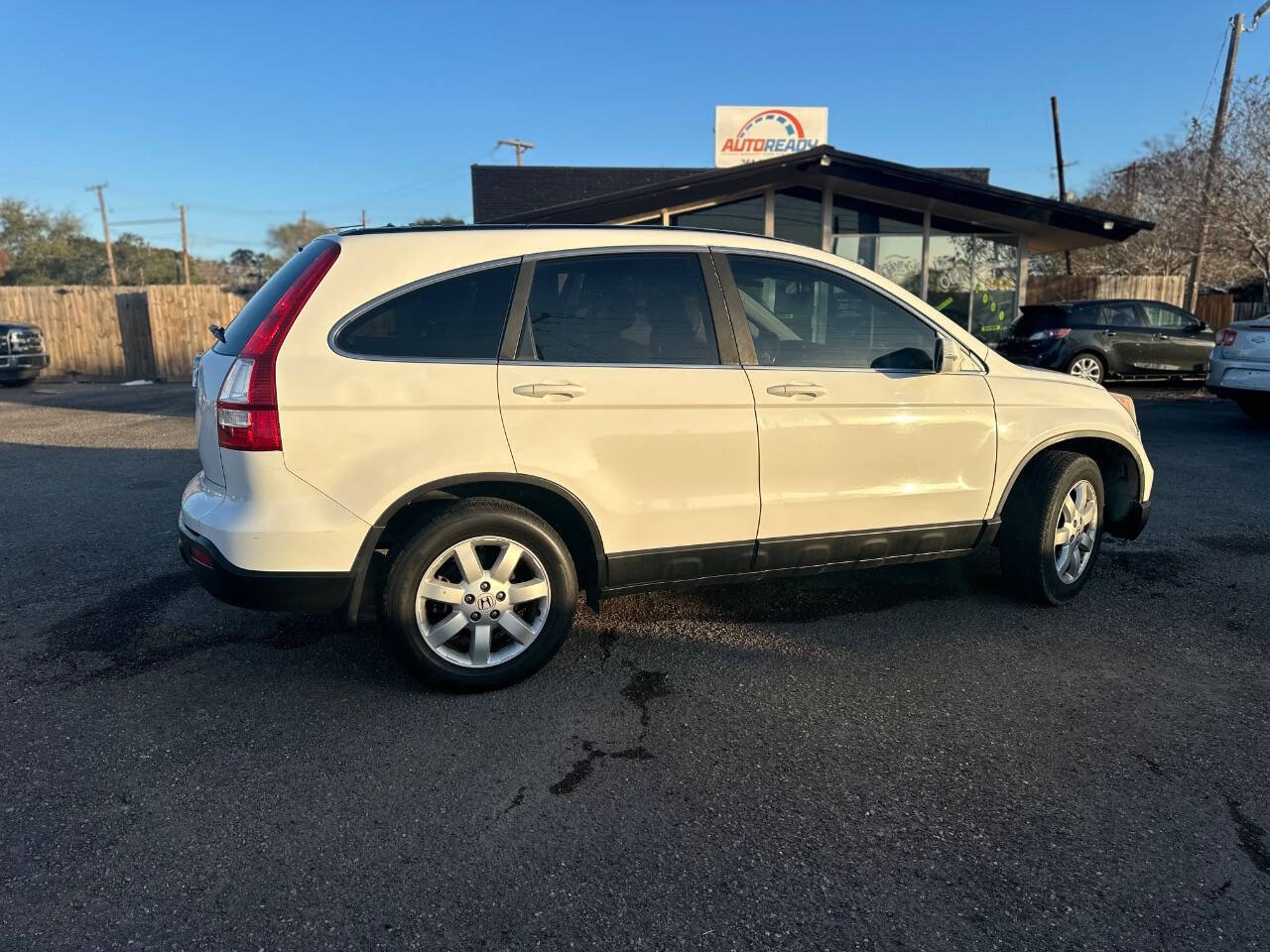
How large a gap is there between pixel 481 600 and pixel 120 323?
2003cm

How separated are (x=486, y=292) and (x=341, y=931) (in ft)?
7.45

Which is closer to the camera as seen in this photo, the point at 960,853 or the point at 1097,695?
the point at 960,853

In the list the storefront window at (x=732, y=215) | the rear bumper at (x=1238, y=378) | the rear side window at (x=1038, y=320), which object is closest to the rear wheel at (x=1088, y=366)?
the rear side window at (x=1038, y=320)

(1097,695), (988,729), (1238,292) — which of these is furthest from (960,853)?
(1238,292)

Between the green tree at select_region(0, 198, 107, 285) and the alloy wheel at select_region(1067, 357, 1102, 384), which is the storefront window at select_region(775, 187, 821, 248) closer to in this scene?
the alloy wheel at select_region(1067, 357, 1102, 384)

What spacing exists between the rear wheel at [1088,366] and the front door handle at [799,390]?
Answer: 39.2 feet

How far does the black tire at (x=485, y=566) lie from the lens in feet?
10.6

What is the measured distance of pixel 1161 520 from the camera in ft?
20.2

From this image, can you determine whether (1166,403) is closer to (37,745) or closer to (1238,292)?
(37,745)

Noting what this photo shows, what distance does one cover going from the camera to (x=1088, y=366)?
14016 millimetres

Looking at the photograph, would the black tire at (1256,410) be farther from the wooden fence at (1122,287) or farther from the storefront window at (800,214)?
the wooden fence at (1122,287)

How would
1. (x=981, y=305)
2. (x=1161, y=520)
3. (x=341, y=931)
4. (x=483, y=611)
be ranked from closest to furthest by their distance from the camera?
(x=341, y=931) < (x=483, y=611) < (x=1161, y=520) < (x=981, y=305)

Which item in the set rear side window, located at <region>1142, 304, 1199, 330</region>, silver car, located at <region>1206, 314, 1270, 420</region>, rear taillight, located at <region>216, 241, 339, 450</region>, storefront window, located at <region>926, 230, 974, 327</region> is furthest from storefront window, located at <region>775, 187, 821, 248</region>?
rear taillight, located at <region>216, 241, 339, 450</region>

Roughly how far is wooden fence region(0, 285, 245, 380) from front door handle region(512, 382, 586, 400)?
18.5 m
